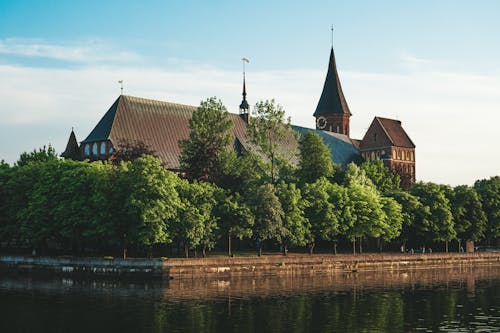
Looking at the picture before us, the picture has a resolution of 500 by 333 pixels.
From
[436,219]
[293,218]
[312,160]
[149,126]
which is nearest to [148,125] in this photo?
[149,126]

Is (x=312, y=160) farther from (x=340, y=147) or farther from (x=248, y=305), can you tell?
(x=340, y=147)

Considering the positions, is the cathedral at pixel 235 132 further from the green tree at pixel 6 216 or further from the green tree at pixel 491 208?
the green tree at pixel 491 208

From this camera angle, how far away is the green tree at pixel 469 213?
374 feet

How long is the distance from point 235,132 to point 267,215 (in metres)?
51.9

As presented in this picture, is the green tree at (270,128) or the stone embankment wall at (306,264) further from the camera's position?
the green tree at (270,128)

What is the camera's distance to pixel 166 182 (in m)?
79.1

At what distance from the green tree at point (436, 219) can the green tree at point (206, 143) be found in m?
32.0

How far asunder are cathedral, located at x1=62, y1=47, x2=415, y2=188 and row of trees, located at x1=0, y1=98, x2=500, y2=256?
30.9 feet

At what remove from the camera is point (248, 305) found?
55500mm

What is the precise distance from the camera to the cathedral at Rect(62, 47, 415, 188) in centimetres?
11688

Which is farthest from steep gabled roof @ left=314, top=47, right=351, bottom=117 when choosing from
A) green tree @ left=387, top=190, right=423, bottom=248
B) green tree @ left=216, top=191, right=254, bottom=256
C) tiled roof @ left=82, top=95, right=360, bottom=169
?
green tree @ left=216, top=191, right=254, bottom=256

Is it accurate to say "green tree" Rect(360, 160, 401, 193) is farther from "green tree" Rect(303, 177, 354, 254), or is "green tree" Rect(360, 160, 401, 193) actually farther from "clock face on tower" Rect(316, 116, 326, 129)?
"clock face on tower" Rect(316, 116, 326, 129)

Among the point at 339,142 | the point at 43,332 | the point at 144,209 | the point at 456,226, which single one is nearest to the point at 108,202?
the point at 144,209

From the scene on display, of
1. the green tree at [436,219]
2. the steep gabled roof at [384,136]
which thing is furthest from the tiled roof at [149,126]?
the steep gabled roof at [384,136]
